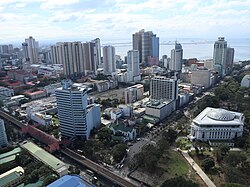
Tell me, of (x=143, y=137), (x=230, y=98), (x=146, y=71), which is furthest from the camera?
(x=146, y=71)

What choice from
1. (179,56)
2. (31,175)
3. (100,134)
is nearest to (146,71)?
(179,56)

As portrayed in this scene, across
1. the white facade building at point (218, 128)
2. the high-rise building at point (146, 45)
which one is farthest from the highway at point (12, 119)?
the high-rise building at point (146, 45)

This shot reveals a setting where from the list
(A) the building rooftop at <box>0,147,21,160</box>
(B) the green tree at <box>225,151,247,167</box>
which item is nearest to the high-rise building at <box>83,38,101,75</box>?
(A) the building rooftop at <box>0,147,21,160</box>

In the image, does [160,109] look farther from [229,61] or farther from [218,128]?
[229,61]

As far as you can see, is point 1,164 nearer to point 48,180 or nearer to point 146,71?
point 48,180

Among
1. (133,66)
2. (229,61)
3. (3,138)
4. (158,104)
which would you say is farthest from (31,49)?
(229,61)
